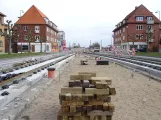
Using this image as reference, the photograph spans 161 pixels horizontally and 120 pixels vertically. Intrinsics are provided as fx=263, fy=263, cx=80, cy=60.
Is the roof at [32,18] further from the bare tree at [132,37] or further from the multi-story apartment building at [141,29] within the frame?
the bare tree at [132,37]

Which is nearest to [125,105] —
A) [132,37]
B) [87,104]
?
[87,104]

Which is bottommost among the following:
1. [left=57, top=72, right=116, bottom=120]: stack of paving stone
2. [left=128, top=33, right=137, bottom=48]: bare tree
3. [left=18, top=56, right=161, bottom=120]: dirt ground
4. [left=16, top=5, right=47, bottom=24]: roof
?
[left=18, top=56, right=161, bottom=120]: dirt ground

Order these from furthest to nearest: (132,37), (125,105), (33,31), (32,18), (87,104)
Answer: (32,18) → (33,31) → (132,37) → (125,105) → (87,104)

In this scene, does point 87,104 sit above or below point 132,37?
below

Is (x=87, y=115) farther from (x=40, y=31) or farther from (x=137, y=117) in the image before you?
(x=40, y=31)

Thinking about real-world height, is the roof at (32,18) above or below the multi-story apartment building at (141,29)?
above

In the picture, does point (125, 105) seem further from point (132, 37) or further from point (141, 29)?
point (141, 29)

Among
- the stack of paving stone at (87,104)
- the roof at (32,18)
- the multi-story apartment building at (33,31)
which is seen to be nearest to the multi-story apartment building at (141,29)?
the multi-story apartment building at (33,31)

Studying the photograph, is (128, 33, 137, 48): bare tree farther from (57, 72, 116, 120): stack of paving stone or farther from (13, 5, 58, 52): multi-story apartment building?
(57, 72, 116, 120): stack of paving stone

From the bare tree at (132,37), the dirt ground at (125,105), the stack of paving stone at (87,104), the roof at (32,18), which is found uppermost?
the roof at (32,18)

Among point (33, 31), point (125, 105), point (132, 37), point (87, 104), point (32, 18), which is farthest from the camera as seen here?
point (32, 18)

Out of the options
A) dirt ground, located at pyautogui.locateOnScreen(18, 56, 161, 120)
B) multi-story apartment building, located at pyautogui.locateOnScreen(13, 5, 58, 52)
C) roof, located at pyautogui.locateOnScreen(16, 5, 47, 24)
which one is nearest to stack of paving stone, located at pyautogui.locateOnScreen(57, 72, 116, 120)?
dirt ground, located at pyautogui.locateOnScreen(18, 56, 161, 120)

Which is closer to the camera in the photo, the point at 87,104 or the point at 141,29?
the point at 87,104

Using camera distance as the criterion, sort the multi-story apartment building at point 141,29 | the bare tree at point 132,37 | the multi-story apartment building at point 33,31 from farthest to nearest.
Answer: the multi-story apartment building at point 33,31
the multi-story apartment building at point 141,29
the bare tree at point 132,37
